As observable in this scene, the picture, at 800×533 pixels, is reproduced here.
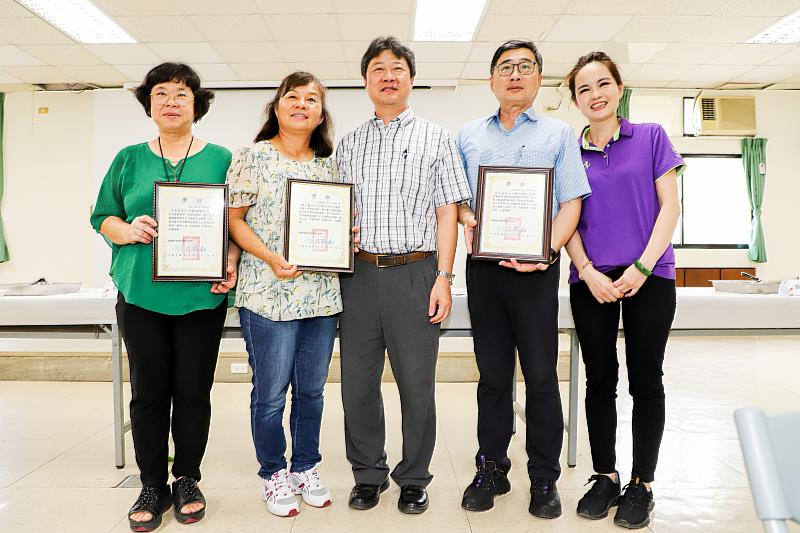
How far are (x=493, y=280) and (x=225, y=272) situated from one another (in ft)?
2.99

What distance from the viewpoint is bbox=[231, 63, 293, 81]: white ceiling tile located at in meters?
6.20

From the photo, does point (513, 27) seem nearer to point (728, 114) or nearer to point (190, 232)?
point (728, 114)

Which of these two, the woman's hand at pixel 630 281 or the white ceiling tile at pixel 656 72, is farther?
the white ceiling tile at pixel 656 72

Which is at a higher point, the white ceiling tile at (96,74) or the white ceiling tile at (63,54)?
the white ceiling tile at (96,74)

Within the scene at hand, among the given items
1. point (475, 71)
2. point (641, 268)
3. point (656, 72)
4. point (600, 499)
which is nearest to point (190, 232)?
point (641, 268)

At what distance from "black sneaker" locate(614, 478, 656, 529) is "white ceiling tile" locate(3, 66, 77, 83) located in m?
6.85

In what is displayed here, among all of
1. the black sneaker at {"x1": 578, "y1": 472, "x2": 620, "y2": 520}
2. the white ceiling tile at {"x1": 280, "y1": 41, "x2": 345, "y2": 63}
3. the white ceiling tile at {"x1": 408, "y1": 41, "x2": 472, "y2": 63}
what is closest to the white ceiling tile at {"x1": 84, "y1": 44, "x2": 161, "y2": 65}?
the white ceiling tile at {"x1": 280, "y1": 41, "x2": 345, "y2": 63}

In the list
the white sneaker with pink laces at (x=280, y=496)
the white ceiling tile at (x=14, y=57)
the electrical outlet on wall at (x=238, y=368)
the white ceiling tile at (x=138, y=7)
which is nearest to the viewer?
the white sneaker with pink laces at (x=280, y=496)

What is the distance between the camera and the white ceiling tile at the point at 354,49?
5.56m

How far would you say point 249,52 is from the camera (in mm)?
5805

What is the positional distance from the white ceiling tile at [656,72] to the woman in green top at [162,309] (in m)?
5.83

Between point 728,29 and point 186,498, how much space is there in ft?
19.1

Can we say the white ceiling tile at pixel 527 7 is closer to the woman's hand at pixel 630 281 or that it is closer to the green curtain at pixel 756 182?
the woman's hand at pixel 630 281

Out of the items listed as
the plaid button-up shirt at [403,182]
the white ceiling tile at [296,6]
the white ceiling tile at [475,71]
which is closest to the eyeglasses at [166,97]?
the plaid button-up shirt at [403,182]
